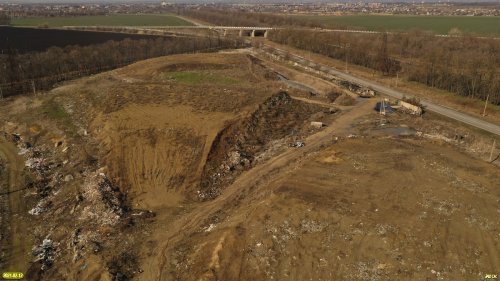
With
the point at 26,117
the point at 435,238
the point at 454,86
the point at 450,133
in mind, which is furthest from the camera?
the point at 454,86

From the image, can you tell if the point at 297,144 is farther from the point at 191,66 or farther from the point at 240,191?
the point at 191,66

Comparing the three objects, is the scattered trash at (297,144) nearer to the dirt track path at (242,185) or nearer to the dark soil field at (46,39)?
the dirt track path at (242,185)

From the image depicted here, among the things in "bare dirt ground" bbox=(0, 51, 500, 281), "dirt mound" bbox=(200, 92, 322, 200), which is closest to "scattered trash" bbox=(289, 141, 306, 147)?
"bare dirt ground" bbox=(0, 51, 500, 281)

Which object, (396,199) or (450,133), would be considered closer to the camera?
(396,199)

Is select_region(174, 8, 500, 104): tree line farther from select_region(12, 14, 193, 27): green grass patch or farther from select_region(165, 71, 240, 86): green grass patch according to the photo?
select_region(12, 14, 193, 27): green grass patch

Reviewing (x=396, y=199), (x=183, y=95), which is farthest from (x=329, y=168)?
(x=183, y=95)

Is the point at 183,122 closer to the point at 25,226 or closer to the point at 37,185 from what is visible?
the point at 37,185
